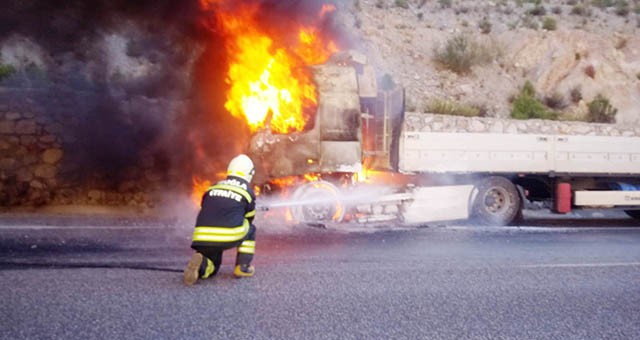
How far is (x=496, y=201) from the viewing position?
40.4 feet

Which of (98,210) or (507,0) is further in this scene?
(507,0)

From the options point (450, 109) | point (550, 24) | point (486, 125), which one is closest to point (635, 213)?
point (486, 125)

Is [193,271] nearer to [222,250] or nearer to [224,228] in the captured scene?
[222,250]

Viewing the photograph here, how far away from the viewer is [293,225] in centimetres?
1073

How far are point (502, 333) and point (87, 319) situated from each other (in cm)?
334

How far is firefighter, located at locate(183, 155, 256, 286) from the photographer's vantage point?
6.06m

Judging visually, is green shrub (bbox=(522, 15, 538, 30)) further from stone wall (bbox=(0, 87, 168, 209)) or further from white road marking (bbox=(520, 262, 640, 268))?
white road marking (bbox=(520, 262, 640, 268))

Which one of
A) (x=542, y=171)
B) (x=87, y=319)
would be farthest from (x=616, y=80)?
(x=87, y=319)

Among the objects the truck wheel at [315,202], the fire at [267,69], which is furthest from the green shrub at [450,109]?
the truck wheel at [315,202]

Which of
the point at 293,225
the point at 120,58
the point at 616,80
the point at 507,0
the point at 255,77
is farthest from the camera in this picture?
the point at 507,0

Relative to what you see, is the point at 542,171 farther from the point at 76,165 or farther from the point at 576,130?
the point at 76,165

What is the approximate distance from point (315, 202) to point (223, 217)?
16.0ft

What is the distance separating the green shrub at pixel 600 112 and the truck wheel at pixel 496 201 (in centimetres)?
1264

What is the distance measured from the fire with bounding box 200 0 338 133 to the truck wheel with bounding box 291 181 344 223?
115cm
